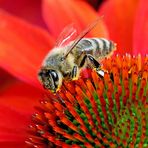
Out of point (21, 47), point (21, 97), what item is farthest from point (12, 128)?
point (21, 47)

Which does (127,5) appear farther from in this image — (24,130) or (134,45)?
(24,130)

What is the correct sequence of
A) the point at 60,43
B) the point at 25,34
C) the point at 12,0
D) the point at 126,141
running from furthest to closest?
the point at 12,0 < the point at 25,34 < the point at 60,43 < the point at 126,141

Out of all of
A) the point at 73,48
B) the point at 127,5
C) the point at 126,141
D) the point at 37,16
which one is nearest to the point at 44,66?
the point at 73,48

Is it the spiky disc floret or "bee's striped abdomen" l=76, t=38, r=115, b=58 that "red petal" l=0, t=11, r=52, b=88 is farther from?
"bee's striped abdomen" l=76, t=38, r=115, b=58

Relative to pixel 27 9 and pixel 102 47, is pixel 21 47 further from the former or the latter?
pixel 27 9

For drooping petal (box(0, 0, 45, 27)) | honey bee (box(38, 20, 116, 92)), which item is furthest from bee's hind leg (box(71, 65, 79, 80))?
drooping petal (box(0, 0, 45, 27))

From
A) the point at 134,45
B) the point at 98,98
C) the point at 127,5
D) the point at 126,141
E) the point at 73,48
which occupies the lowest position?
the point at 126,141

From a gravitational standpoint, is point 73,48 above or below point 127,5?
below
